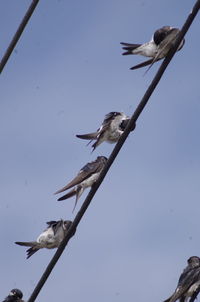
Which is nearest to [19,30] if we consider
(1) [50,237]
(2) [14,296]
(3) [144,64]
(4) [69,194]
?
(3) [144,64]

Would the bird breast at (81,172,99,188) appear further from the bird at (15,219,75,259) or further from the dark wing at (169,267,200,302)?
the dark wing at (169,267,200,302)

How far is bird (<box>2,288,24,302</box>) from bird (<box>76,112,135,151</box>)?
2.64 metres

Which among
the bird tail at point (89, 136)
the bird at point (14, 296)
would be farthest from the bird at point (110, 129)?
the bird at point (14, 296)

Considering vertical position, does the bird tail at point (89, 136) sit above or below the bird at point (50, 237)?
above

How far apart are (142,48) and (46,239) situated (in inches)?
83.5

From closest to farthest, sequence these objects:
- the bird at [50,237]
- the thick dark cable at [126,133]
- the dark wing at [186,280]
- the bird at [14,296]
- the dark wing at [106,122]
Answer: the thick dark cable at [126,133], the dark wing at [186,280], the bird at [50,237], the dark wing at [106,122], the bird at [14,296]

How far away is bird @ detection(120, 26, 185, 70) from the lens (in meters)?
8.55

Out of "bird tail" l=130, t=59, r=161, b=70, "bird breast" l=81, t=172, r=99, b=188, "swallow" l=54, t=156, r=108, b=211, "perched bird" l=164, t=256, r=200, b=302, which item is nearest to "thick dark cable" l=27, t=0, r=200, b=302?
"bird tail" l=130, t=59, r=161, b=70

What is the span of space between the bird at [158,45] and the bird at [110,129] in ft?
3.68

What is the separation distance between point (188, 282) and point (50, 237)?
4.61 ft

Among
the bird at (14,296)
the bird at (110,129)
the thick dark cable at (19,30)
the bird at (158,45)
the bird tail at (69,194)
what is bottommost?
the bird at (14,296)

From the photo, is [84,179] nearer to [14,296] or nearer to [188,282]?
[188,282]

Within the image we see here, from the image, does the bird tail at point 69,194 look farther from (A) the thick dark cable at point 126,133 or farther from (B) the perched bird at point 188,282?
(A) the thick dark cable at point 126,133

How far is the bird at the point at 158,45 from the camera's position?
28.1 feet
